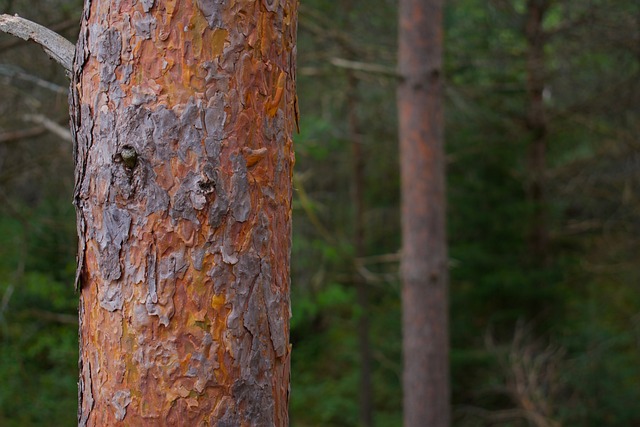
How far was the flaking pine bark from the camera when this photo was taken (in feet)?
4.63

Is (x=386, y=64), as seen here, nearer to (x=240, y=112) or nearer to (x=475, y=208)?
(x=475, y=208)

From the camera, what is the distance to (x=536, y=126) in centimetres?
982

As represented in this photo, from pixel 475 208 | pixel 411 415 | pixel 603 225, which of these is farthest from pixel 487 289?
pixel 411 415

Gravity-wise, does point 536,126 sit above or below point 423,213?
above

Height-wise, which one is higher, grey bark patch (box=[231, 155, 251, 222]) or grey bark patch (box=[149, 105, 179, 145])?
grey bark patch (box=[149, 105, 179, 145])

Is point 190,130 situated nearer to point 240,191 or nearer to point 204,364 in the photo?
point 240,191

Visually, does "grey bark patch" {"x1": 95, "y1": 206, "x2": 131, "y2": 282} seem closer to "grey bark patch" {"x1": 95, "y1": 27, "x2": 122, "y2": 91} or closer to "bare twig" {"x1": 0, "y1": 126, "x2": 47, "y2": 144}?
"grey bark patch" {"x1": 95, "y1": 27, "x2": 122, "y2": 91}

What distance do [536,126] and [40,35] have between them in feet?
29.6

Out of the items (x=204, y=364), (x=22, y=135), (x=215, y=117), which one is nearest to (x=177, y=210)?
(x=215, y=117)

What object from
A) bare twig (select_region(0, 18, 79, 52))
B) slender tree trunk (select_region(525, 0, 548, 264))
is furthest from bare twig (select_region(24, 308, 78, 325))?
slender tree trunk (select_region(525, 0, 548, 264))

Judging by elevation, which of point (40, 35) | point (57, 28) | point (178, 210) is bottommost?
point (178, 210)

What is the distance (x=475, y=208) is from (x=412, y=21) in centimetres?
471

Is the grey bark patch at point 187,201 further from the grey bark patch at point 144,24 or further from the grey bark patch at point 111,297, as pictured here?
the grey bark patch at point 144,24

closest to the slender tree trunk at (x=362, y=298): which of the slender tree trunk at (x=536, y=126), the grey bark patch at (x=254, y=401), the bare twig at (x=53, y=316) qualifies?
the slender tree trunk at (x=536, y=126)
